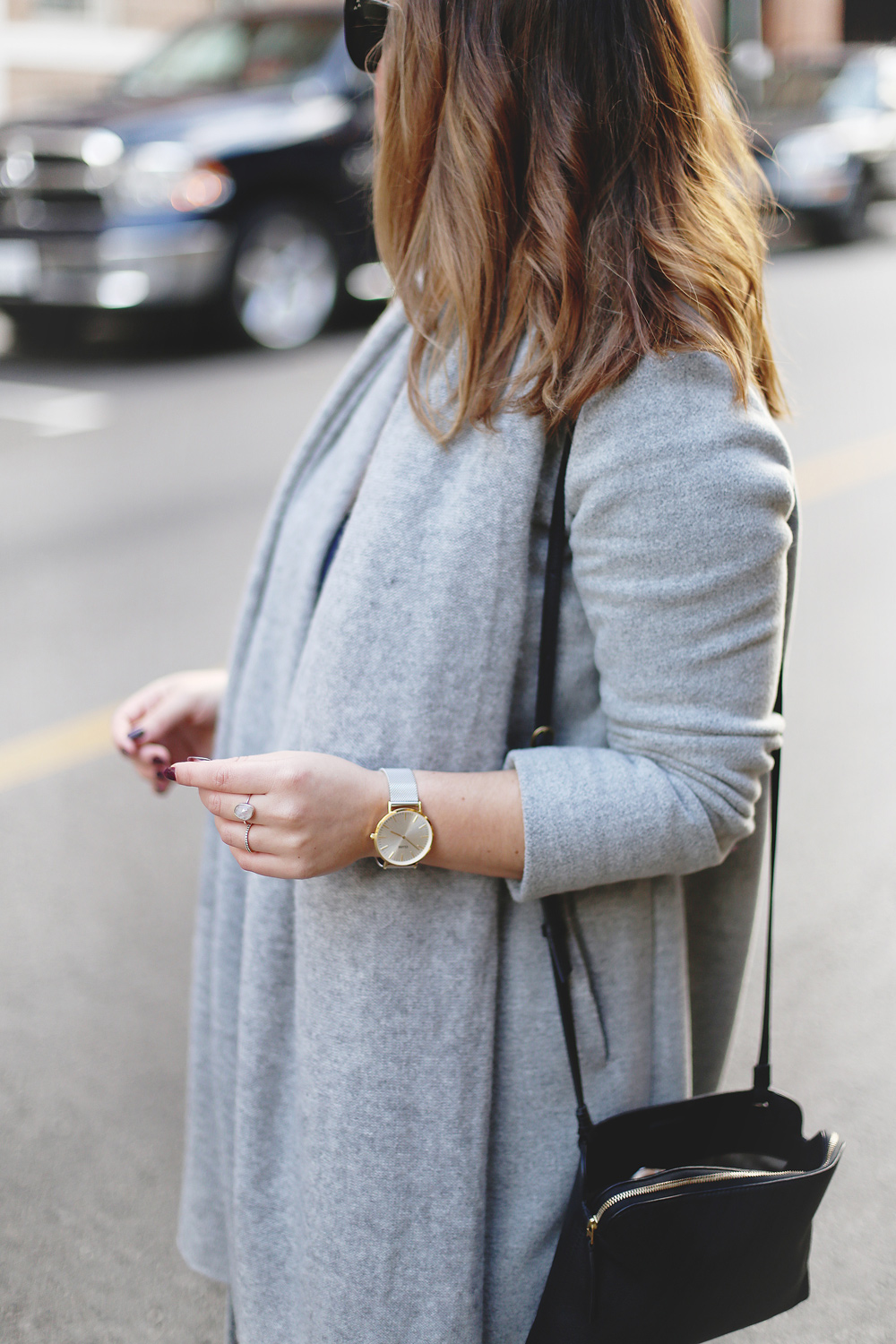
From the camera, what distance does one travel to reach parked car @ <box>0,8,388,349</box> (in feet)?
26.6

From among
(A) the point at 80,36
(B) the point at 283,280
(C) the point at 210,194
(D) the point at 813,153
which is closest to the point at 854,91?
(D) the point at 813,153

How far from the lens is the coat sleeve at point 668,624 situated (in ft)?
3.71

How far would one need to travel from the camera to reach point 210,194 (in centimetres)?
816

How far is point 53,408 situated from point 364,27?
21.9 ft

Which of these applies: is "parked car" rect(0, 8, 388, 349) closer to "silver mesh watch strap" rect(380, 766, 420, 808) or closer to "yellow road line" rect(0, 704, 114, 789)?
"yellow road line" rect(0, 704, 114, 789)

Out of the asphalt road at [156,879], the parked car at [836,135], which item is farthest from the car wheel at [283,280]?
the parked car at [836,135]

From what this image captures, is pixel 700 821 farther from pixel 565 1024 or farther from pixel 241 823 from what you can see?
pixel 241 823

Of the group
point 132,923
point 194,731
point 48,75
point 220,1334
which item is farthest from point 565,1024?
point 48,75

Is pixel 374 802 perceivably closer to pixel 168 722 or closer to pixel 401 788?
pixel 401 788

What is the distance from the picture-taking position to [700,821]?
1221 mm

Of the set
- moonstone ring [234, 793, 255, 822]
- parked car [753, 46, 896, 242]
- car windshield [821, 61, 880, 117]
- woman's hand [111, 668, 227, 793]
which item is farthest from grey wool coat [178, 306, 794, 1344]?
car windshield [821, 61, 880, 117]

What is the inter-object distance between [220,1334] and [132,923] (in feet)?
3.86

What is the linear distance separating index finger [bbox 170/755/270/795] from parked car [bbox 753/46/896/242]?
41.4ft

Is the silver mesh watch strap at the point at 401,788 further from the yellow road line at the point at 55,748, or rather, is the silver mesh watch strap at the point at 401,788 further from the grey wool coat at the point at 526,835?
the yellow road line at the point at 55,748
